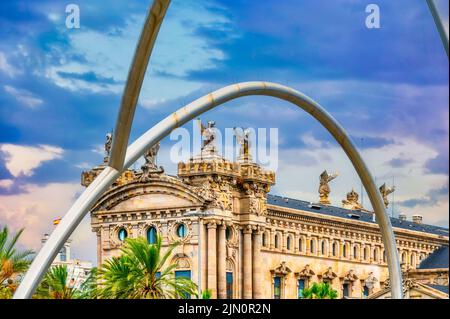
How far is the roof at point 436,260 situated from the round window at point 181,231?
25.6 meters

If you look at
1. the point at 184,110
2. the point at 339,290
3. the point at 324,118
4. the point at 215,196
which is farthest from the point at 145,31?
the point at 339,290

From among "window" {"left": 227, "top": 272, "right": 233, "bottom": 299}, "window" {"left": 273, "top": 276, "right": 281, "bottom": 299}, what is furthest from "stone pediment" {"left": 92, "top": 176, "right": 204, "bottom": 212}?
"window" {"left": 273, "top": 276, "right": 281, "bottom": 299}

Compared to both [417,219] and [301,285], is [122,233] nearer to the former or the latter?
[301,285]

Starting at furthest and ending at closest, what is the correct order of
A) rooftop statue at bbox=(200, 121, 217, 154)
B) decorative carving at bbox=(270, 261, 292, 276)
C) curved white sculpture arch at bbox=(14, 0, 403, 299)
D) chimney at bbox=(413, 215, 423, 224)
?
chimney at bbox=(413, 215, 423, 224), decorative carving at bbox=(270, 261, 292, 276), rooftop statue at bbox=(200, 121, 217, 154), curved white sculpture arch at bbox=(14, 0, 403, 299)

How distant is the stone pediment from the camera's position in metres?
94.1

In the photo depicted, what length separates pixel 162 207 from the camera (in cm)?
9512

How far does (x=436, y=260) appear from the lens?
116125 millimetres

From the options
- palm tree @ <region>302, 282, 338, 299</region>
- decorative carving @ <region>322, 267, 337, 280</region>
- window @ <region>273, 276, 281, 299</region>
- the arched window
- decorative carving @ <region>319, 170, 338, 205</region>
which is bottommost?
palm tree @ <region>302, 282, 338, 299</region>

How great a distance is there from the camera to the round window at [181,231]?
94625mm

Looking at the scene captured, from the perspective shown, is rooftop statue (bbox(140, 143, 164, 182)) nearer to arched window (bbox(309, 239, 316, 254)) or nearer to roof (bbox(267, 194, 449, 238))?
roof (bbox(267, 194, 449, 238))

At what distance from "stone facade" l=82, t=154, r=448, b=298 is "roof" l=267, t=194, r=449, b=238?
50cm

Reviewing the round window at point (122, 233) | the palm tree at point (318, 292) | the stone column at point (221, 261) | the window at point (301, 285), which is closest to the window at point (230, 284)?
the stone column at point (221, 261)

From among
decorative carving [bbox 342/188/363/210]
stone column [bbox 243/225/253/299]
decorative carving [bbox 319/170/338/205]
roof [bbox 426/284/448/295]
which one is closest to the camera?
stone column [bbox 243/225/253/299]

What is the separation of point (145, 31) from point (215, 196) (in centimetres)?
5912
